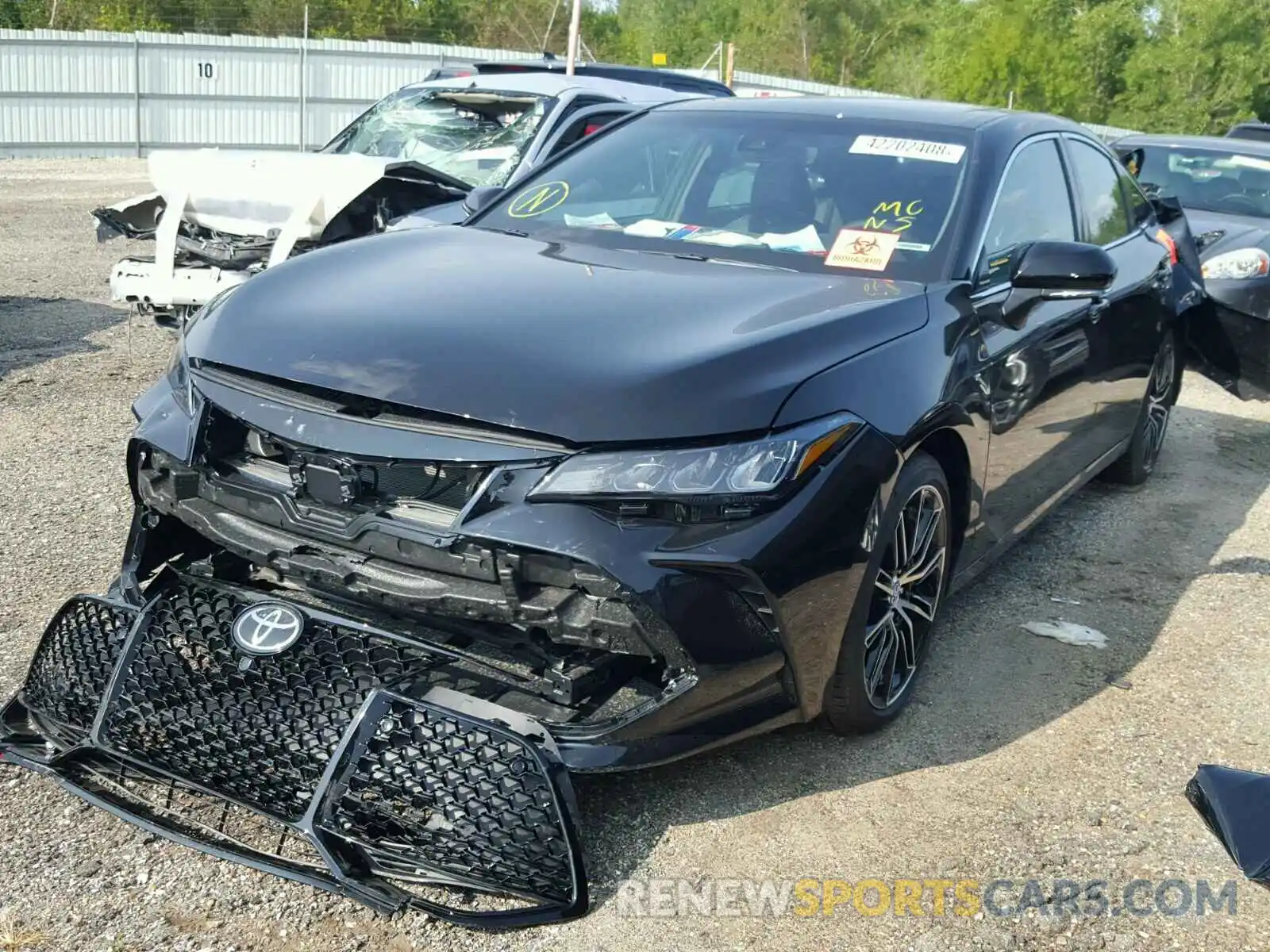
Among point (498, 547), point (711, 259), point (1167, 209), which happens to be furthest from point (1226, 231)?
point (498, 547)

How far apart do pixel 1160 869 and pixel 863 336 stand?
4.78 ft

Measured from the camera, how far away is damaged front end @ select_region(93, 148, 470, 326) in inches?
262

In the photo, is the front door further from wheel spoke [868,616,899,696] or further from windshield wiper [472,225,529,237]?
windshield wiper [472,225,529,237]

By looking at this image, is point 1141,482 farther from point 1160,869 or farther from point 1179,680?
point 1160,869

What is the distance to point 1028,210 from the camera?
4551mm

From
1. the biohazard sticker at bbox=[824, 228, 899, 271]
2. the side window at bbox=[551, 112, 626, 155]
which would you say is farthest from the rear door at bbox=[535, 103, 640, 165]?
the biohazard sticker at bbox=[824, 228, 899, 271]

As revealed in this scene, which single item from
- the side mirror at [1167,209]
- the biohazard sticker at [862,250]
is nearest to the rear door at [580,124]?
the side mirror at [1167,209]

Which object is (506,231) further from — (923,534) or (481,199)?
(923,534)

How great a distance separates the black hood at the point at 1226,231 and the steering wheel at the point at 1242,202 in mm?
176

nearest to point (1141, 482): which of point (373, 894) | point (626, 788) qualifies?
point (626, 788)

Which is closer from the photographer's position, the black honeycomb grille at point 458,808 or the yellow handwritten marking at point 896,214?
the black honeycomb grille at point 458,808

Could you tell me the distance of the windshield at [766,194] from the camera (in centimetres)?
404

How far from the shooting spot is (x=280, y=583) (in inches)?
139

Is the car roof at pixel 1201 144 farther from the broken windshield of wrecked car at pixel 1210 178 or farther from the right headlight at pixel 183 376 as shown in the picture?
the right headlight at pixel 183 376
